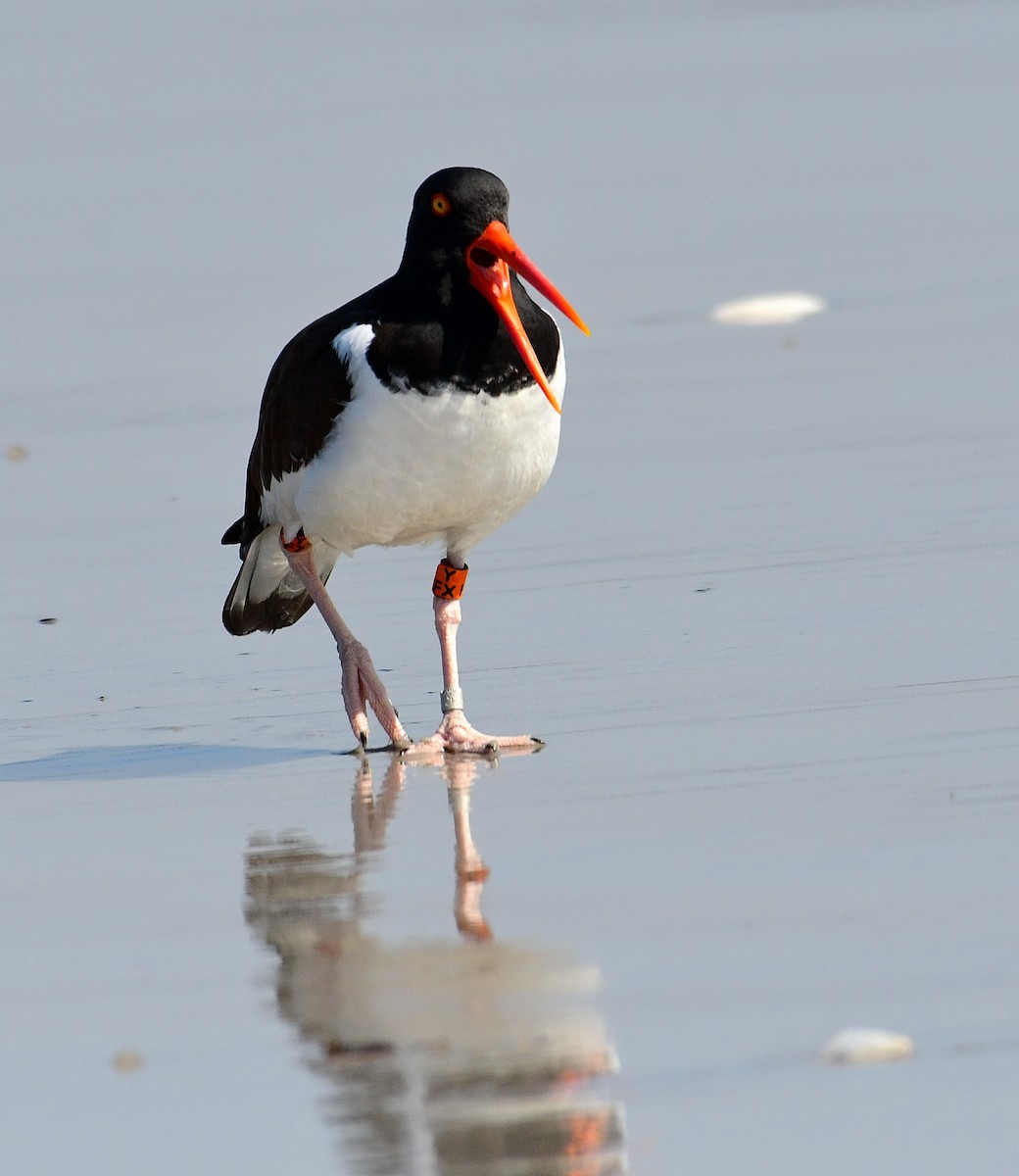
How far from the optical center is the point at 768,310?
10.4 metres

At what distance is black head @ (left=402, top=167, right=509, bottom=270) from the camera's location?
5.50m

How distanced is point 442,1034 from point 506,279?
237 centimetres

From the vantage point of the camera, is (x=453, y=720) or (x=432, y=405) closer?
(x=432, y=405)

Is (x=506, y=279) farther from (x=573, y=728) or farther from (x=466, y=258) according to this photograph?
(x=573, y=728)

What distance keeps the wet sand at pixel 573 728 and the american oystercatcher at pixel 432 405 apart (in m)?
0.41

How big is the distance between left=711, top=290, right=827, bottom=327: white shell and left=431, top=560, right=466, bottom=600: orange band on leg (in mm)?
4582

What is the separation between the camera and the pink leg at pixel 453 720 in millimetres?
5230

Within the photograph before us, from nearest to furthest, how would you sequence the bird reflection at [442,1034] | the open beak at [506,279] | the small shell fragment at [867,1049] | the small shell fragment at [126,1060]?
the bird reflection at [442,1034]
the small shell fragment at [867,1049]
the small shell fragment at [126,1060]
the open beak at [506,279]

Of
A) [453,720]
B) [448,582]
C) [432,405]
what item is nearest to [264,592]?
[448,582]

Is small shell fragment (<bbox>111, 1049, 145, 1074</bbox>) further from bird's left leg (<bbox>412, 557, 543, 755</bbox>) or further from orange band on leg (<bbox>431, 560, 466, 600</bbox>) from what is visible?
orange band on leg (<bbox>431, 560, 466, 600</bbox>)

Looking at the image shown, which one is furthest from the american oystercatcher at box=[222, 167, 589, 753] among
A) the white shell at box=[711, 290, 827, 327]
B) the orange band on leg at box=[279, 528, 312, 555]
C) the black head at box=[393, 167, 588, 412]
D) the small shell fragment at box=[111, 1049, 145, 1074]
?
the white shell at box=[711, 290, 827, 327]

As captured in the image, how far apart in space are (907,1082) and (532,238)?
9.47 metres

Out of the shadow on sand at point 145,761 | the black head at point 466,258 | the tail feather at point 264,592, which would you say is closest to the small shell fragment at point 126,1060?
the shadow on sand at point 145,761

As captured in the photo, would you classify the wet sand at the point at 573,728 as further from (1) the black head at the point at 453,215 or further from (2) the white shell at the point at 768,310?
(1) the black head at the point at 453,215
